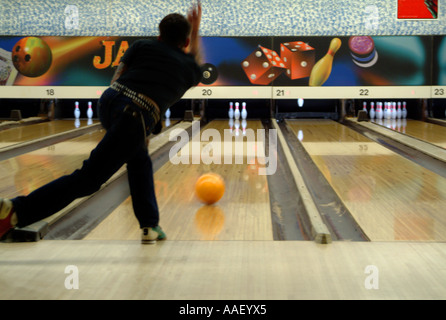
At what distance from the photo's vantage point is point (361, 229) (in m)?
2.42

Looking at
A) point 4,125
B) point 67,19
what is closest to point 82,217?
point 4,125

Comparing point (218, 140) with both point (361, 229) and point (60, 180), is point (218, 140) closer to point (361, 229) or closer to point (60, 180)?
point (361, 229)

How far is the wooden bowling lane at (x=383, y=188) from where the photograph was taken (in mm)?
2439

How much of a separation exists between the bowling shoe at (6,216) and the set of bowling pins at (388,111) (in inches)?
257

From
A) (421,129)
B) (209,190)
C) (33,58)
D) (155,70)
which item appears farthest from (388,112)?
(155,70)

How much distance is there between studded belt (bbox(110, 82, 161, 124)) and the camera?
6.18 ft

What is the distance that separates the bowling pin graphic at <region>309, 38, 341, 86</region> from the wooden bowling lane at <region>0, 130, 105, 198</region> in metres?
3.40

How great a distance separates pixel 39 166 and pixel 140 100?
2.39 metres

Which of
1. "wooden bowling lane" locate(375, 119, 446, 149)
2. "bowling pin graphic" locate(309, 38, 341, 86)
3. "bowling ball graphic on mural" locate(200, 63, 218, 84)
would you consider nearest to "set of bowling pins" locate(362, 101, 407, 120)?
"wooden bowling lane" locate(375, 119, 446, 149)

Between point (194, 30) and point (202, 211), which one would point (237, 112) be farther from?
point (194, 30)

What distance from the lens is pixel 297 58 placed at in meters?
7.48

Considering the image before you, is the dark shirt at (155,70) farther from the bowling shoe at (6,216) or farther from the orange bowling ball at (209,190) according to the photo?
the orange bowling ball at (209,190)

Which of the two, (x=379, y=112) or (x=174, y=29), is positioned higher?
(x=174, y=29)

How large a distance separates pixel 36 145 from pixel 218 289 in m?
3.95
